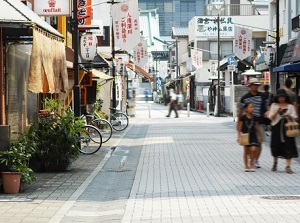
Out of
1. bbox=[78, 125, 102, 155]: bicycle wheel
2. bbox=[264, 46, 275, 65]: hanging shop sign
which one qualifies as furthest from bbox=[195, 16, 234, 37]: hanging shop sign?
bbox=[78, 125, 102, 155]: bicycle wheel

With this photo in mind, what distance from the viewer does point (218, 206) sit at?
407 inches

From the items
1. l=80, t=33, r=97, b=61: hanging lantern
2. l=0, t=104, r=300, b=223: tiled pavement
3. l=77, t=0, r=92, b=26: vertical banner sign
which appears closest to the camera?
l=0, t=104, r=300, b=223: tiled pavement

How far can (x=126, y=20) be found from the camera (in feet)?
106

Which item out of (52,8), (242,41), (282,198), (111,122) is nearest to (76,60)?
(52,8)

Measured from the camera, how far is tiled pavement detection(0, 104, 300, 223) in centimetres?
979

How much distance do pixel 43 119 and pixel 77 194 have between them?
457 cm

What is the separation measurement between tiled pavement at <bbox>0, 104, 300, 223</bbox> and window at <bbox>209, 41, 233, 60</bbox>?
5466 cm

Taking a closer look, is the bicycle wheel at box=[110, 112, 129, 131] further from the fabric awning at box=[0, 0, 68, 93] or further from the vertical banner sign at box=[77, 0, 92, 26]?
the fabric awning at box=[0, 0, 68, 93]

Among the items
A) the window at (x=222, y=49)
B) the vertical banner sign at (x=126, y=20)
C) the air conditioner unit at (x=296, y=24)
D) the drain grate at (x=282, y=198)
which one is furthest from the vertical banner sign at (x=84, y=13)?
the window at (x=222, y=49)

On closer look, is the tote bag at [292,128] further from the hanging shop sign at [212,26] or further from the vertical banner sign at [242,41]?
the hanging shop sign at [212,26]

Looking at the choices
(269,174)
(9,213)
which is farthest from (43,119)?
(9,213)

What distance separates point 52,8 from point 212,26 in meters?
55.3

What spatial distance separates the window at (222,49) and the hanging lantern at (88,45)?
4847 centimetres

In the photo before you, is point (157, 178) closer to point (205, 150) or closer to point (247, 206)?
point (247, 206)
